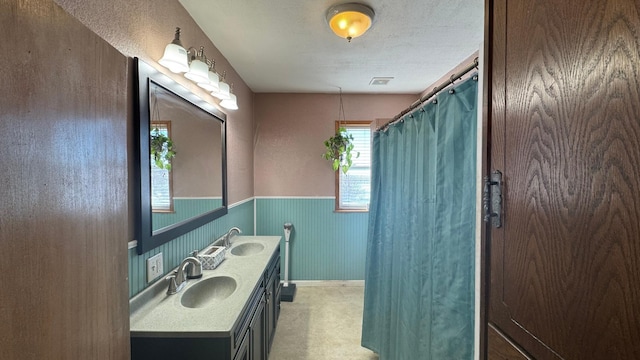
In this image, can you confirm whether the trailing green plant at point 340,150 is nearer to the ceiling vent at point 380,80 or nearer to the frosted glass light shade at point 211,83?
the ceiling vent at point 380,80

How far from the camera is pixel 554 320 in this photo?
17.5 inches

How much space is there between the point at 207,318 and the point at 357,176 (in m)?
2.62

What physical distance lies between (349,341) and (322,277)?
1.14m

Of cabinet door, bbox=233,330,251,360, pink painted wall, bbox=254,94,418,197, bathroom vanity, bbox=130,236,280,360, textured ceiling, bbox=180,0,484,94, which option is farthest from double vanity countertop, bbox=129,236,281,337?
pink painted wall, bbox=254,94,418,197

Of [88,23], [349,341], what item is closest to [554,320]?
[88,23]

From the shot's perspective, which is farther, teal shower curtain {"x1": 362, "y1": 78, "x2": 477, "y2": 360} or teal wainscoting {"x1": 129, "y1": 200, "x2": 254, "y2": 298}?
teal wainscoting {"x1": 129, "y1": 200, "x2": 254, "y2": 298}

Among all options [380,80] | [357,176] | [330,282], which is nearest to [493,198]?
[380,80]

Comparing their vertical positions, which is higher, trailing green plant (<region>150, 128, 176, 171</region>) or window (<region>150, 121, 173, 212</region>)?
trailing green plant (<region>150, 128, 176, 171</region>)

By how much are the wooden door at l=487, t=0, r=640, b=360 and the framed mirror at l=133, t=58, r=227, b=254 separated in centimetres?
142

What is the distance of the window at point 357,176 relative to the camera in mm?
3461

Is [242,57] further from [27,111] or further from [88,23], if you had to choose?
[27,111]

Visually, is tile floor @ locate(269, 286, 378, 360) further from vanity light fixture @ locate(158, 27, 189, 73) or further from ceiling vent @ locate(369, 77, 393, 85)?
ceiling vent @ locate(369, 77, 393, 85)

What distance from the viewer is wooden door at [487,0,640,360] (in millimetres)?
351

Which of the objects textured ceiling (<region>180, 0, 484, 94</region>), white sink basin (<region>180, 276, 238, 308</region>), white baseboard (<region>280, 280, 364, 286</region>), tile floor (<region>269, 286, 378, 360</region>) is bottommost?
tile floor (<region>269, 286, 378, 360</region>)
